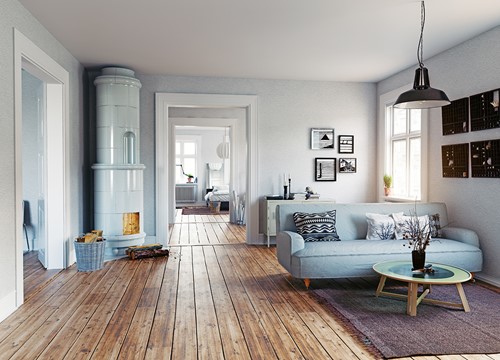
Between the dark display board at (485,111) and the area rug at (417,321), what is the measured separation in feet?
5.47

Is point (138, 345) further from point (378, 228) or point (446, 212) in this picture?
point (446, 212)

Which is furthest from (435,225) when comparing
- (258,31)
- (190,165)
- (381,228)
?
(190,165)

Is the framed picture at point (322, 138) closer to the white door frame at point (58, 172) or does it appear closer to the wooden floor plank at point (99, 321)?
the wooden floor plank at point (99, 321)

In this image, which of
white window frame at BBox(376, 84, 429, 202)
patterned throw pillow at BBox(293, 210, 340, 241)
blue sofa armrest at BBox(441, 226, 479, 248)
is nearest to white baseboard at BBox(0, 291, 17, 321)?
patterned throw pillow at BBox(293, 210, 340, 241)

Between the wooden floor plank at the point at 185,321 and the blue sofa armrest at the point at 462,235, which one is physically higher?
the blue sofa armrest at the point at 462,235

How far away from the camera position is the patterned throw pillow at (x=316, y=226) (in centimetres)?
462

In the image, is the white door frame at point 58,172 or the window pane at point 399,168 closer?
the white door frame at point 58,172

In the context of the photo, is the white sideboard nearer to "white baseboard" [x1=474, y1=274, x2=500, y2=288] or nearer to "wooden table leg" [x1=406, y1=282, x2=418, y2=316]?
"white baseboard" [x1=474, y1=274, x2=500, y2=288]

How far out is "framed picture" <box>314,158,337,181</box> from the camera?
23.0 feet

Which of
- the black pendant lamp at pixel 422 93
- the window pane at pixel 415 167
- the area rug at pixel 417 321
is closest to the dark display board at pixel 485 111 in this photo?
the black pendant lamp at pixel 422 93

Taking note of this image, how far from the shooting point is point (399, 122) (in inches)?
259

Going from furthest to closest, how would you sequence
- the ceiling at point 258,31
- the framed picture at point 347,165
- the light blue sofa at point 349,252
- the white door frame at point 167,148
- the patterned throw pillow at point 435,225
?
the framed picture at point 347,165 → the white door frame at point 167,148 → the patterned throw pillow at point 435,225 → the light blue sofa at point 349,252 → the ceiling at point 258,31

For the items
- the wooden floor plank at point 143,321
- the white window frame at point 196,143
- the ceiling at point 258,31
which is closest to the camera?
the wooden floor plank at point 143,321

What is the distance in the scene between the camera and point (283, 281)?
4605 millimetres
